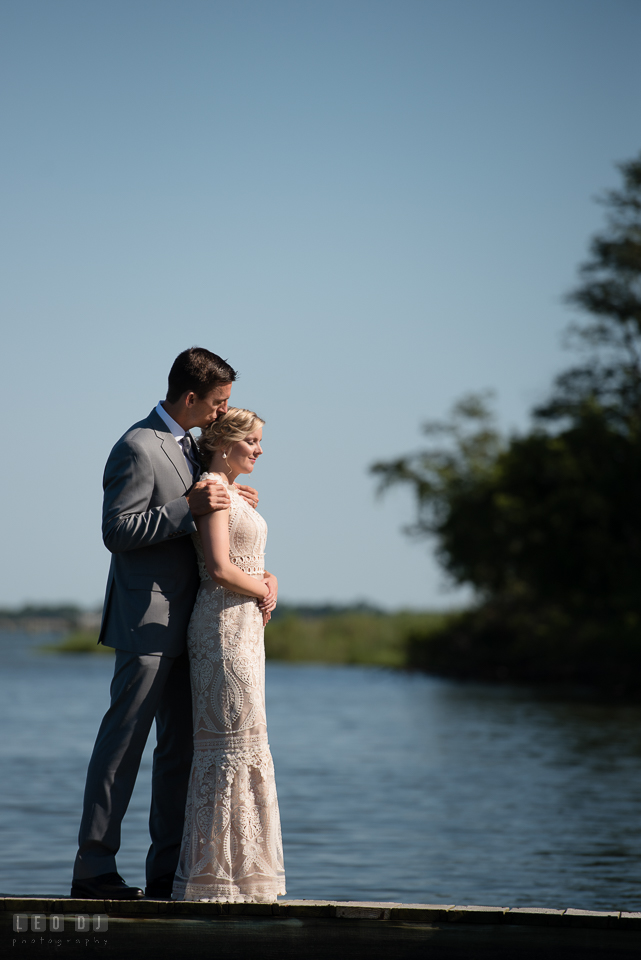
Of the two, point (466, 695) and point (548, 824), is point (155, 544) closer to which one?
point (548, 824)

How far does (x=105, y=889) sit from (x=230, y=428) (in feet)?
5.34

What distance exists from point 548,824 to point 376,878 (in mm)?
2639

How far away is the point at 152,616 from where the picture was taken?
395cm

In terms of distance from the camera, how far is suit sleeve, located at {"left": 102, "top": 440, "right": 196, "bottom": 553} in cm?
387

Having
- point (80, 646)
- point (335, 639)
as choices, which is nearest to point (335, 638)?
point (335, 639)

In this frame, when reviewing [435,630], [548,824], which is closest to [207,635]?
[548,824]

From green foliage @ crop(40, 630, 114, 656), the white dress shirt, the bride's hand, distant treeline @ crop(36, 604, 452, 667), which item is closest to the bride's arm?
the bride's hand

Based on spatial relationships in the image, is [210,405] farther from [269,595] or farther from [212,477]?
[269,595]

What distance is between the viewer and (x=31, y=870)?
6.62 meters

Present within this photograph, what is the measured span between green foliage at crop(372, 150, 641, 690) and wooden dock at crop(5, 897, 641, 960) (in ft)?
83.8

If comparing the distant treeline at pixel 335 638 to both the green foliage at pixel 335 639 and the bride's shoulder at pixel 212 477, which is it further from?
the bride's shoulder at pixel 212 477

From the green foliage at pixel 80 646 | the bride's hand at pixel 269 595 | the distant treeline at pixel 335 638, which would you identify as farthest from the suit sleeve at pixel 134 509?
the green foliage at pixel 80 646

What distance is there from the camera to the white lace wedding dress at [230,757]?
3.86 metres

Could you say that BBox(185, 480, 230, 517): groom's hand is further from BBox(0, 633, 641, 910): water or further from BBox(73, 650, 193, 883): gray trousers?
BBox(0, 633, 641, 910): water
